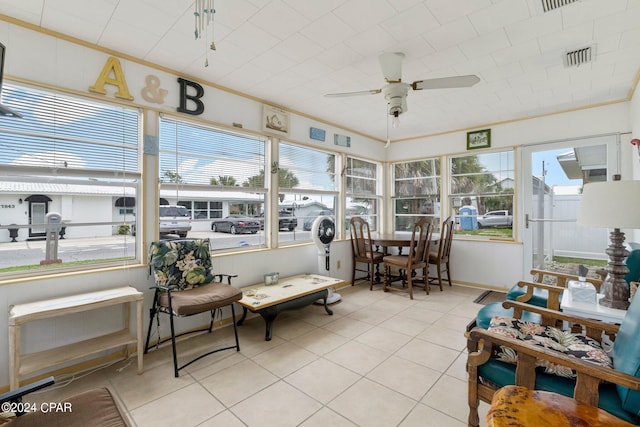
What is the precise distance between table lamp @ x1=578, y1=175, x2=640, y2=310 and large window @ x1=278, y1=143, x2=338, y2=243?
3.04m

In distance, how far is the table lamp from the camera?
1681 mm

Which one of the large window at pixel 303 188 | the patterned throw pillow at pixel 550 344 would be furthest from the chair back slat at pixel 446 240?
the patterned throw pillow at pixel 550 344

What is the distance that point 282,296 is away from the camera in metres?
3.05

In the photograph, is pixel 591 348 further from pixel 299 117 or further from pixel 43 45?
pixel 43 45

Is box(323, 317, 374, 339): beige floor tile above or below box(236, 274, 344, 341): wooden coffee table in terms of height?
below

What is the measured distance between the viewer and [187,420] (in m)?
1.77

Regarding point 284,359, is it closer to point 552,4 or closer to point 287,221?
point 287,221

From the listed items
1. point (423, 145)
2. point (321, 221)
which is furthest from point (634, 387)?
point (423, 145)

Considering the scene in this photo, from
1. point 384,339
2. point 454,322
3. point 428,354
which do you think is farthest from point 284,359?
point 454,322

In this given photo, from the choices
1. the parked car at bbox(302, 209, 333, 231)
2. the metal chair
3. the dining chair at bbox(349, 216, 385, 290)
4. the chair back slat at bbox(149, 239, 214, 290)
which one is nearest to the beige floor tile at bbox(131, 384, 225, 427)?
the metal chair

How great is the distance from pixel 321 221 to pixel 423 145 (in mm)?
2653

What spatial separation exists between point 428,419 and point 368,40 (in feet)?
9.03

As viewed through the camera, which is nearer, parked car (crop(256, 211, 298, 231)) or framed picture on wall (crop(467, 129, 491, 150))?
parked car (crop(256, 211, 298, 231))

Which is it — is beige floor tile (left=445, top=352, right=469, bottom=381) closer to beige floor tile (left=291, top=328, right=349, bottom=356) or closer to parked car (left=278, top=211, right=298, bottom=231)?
beige floor tile (left=291, top=328, right=349, bottom=356)
